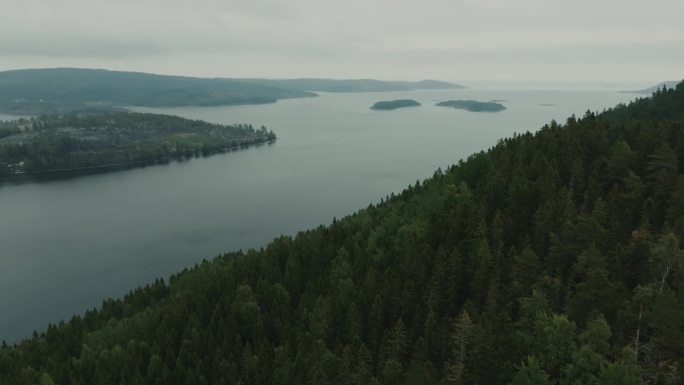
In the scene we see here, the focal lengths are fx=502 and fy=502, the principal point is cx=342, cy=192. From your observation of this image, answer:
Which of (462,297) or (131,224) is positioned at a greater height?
(462,297)

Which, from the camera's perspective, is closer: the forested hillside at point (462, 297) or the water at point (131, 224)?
the forested hillside at point (462, 297)

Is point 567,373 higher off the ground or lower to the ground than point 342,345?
higher

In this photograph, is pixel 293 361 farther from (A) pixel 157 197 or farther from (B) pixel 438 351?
(A) pixel 157 197

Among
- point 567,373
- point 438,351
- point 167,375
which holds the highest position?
point 567,373

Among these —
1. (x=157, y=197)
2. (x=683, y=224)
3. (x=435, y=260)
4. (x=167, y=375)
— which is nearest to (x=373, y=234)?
(x=435, y=260)

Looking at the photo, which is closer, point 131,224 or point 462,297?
point 462,297

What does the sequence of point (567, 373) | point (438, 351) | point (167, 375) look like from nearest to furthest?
point (567, 373), point (438, 351), point (167, 375)

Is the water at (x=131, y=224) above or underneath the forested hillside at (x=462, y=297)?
underneath

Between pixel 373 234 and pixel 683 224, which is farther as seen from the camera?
pixel 373 234
